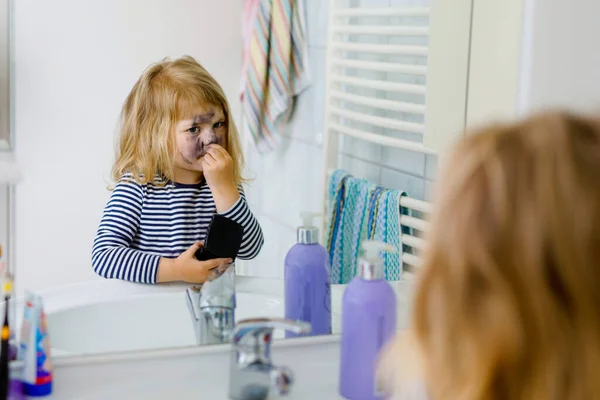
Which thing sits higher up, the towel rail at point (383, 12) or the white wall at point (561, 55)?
the towel rail at point (383, 12)

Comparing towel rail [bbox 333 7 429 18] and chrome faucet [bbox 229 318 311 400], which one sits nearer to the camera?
chrome faucet [bbox 229 318 311 400]

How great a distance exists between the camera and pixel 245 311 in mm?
1410

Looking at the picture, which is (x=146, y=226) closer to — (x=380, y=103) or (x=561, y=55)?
(x=380, y=103)

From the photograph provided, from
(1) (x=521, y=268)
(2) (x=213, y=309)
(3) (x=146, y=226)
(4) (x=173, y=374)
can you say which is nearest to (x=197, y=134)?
(3) (x=146, y=226)

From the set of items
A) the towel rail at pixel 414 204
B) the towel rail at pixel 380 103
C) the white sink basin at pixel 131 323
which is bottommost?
the white sink basin at pixel 131 323

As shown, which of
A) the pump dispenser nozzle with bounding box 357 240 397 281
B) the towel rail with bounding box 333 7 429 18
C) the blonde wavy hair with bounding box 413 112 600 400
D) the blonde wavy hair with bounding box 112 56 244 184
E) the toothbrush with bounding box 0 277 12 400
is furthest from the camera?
the towel rail with bounding box 333 7 429 18

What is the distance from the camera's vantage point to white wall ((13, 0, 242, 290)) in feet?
4.19

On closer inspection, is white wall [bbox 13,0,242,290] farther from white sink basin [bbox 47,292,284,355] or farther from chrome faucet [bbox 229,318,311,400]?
chrome faucet [bbox 229,318,311,400]

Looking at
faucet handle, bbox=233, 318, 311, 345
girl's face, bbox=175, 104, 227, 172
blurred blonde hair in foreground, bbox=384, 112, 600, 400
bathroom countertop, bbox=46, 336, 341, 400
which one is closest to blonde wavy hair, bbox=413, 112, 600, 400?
blurred blonde hair in foreground, bbox=384, 112, 600, 400

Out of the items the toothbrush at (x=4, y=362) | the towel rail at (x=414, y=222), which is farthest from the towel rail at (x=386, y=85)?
the toothbrush at (x=4, y=362)

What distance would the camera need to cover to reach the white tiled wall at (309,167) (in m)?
1.44

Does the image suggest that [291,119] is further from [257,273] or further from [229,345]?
[229,345]

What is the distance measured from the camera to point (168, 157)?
138 centimetres

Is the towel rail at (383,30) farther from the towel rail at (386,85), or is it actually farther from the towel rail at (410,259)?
the towel rail at (410,259)
